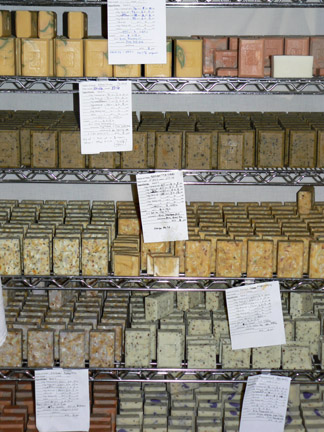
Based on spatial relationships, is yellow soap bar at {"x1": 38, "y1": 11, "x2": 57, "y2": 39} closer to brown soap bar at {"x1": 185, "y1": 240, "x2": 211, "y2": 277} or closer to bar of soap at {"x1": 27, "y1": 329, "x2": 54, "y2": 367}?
brown soap bar at {"x1": 185, "y1": 240, "x2": 211, "y2": 277}

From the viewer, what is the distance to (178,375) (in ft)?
8.25

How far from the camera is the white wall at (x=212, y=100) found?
9.34 ft

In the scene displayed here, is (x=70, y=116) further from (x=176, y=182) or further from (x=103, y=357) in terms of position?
(x=103, y=357)

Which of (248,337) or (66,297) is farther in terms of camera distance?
(66,297)

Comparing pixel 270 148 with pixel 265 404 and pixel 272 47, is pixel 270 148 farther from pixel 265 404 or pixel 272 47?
pixel 265 404

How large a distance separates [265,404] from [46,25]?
1632 mm

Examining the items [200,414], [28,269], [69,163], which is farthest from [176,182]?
[200,414]

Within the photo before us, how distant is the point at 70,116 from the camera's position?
2725 mm

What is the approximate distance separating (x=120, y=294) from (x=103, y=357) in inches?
16.7

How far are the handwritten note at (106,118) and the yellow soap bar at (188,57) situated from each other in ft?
0.66

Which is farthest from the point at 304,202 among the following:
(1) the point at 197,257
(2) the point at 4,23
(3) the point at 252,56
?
(2) the point at 4,23

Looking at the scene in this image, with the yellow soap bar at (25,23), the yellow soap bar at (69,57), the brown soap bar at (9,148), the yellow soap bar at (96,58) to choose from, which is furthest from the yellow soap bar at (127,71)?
the brown soap bar at (9,148)

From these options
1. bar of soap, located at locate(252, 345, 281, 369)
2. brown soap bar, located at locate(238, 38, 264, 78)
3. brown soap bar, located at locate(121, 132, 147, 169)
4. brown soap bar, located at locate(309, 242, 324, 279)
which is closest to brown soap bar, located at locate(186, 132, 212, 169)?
brown soap bar, located at locate(121, 132, 147, 169)

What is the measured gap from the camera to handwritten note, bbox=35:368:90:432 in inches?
94.0
